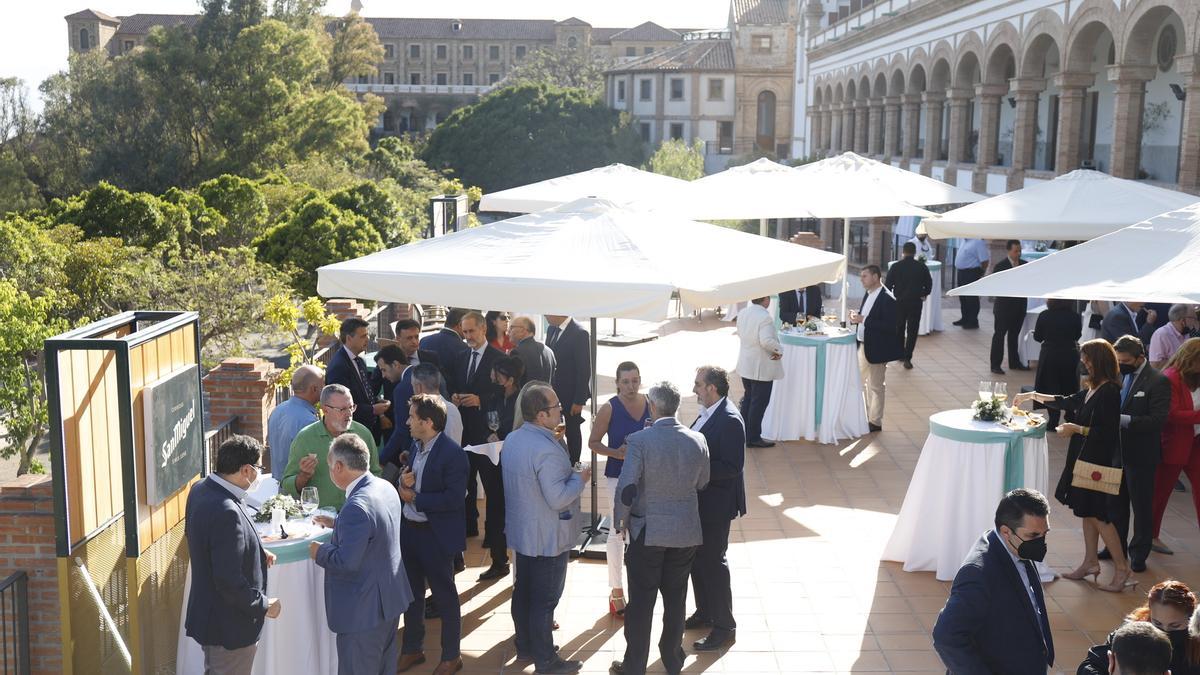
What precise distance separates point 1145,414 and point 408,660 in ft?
15.5

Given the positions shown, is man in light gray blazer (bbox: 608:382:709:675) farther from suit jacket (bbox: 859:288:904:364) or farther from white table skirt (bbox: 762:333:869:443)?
suit jacket (bbox: 859:288:904:364)

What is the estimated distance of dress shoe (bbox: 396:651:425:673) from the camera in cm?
619

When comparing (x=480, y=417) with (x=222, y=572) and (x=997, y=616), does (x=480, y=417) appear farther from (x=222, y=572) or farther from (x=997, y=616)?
(x=997, y=616)

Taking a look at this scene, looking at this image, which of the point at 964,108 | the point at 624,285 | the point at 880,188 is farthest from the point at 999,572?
the point at 964,108

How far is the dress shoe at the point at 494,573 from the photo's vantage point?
7.52 meters

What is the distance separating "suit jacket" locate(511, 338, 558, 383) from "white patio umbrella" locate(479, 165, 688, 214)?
16.3 ft

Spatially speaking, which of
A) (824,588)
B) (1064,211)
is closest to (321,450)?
(824,588)

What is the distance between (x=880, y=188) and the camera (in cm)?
1320

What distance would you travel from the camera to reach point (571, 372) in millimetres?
8883

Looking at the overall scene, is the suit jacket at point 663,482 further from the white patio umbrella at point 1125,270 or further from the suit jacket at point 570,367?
the suit jacket at point 570,367

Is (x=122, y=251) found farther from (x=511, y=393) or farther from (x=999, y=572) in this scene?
→ (x=999, y=572)

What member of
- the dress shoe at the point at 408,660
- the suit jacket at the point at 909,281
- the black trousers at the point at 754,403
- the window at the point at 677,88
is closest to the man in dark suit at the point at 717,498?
the dress shoe at the point at 408,660

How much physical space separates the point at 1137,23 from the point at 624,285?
15.6 m

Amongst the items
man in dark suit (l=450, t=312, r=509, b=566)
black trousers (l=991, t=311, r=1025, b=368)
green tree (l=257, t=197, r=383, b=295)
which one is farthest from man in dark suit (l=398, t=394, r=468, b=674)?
green tree (l=257, t=197, r=383, b=295)
